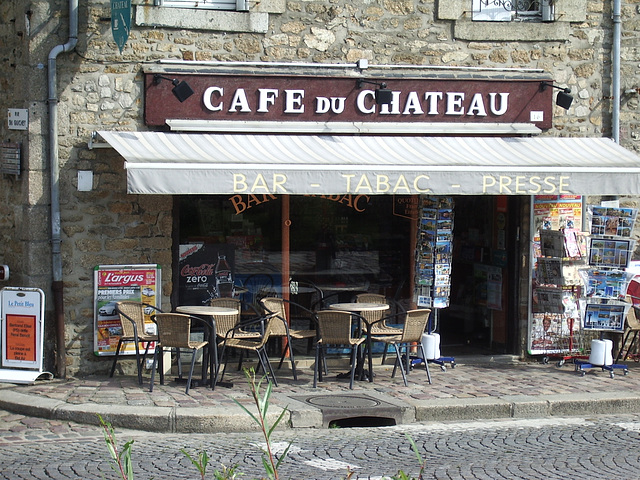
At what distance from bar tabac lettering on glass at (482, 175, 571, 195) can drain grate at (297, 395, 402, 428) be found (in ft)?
8.43

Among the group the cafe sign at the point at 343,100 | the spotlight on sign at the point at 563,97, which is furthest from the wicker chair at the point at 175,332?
the spotlight on sign at the point at 563,97

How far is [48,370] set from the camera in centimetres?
949

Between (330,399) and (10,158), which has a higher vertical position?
(10,158)

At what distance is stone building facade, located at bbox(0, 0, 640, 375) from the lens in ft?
30.9

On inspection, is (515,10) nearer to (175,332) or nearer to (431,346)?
(431,346)

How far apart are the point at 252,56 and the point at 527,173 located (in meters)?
3.23

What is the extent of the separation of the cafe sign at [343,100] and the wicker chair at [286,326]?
202 centimetres

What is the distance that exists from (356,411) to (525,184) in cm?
315

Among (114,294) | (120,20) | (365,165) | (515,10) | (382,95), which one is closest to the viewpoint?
(120,20)

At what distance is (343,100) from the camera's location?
10.1 m

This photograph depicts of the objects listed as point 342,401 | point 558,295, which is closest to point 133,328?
point 342,401

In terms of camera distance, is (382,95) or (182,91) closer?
(182,91)

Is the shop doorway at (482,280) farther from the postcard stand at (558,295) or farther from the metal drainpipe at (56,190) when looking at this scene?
the metal drainpipe at (56,190)

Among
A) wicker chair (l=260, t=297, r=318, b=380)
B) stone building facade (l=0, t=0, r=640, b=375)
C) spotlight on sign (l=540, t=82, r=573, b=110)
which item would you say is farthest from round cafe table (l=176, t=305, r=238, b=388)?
spotlight on sign (l=540, t=82, r=573, b=110)
